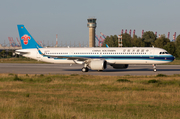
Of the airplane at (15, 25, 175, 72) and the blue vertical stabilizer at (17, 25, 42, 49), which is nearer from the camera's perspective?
the airplane at (15, 25, 175, 72)

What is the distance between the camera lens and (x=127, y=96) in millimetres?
16406

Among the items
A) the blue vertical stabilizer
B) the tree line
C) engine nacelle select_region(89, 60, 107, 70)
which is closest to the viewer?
engine nacelle select_region(89, 60, 107, 70)

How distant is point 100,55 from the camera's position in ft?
136

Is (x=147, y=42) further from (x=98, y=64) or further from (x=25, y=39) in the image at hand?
(x=98, y=64)

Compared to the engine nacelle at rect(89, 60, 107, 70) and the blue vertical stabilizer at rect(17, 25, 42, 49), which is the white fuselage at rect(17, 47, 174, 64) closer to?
the engine nacelle at rect(89, 60, 107, 70)

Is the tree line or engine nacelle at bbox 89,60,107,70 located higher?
the tree line

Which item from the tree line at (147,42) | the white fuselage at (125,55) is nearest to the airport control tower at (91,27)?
the tree line at (147,42)

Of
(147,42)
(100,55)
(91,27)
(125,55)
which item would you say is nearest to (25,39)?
(100,55)

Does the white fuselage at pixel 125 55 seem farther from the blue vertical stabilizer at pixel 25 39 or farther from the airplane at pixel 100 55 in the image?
the blue vertical stabilizer at pixel 25 39

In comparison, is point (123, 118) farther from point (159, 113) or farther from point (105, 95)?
point (105, 95)

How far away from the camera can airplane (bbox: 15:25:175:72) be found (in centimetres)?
3981

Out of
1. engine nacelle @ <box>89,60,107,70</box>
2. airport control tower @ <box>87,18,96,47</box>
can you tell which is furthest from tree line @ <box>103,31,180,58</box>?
engine nacelle @ <box>89,60,107,70</box>

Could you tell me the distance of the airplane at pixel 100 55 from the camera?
39.8 metres

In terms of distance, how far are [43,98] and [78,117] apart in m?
6.18
